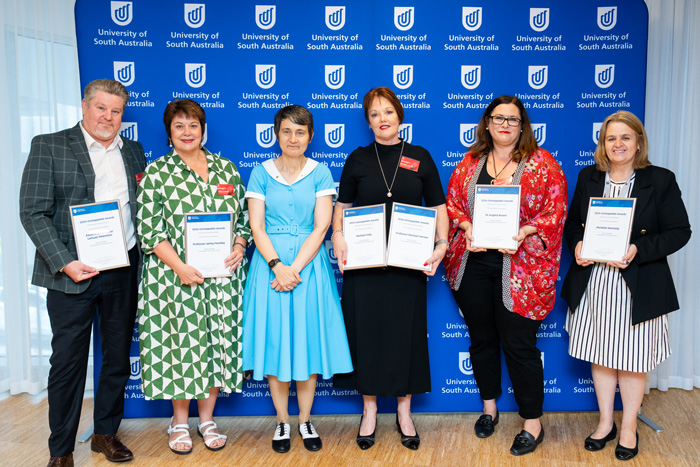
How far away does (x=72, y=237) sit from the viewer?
264 centimetres

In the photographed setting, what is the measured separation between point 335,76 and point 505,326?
6.04ft

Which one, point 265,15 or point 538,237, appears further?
point 265,15

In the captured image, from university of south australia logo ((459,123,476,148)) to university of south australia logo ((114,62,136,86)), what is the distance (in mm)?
2099

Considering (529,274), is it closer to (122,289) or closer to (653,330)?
A: (653,330)

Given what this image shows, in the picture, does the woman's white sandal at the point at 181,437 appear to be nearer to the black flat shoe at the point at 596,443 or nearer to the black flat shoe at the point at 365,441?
the black flat shoe at the point at 365,441

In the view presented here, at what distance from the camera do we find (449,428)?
3.21 meters

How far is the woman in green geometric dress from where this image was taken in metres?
2.72

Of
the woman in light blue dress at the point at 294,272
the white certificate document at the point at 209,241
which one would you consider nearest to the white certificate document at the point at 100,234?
the white certificate document at the point at 209,241

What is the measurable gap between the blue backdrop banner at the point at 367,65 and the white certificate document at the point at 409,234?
A: 69 centimetres

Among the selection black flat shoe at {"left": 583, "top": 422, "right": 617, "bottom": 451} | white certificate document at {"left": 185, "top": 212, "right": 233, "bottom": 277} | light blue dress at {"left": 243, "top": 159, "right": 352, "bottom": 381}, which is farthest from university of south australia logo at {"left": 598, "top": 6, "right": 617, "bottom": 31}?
white certificate document at {"left": 185, "top": 212, "right": 233, "bottom": 277}

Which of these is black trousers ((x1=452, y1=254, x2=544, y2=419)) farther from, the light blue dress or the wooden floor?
the light blue dress

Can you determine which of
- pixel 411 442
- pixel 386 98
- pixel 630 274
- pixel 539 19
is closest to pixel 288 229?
pixel 386 98

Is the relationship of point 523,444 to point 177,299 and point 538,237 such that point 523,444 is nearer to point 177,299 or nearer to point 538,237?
point 538,237

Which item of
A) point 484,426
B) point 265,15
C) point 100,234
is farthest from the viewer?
point 265,15
